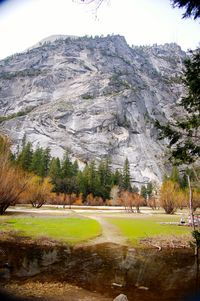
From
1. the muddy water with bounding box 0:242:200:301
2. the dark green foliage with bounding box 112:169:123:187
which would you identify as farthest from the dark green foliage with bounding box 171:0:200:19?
the dark green foliage with bounding box 112:169:123:187

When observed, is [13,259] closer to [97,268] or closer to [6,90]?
[97,268]

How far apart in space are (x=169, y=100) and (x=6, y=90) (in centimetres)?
→ 8152

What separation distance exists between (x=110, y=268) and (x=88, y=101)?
11050 centimetres

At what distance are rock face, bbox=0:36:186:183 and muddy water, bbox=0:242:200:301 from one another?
196 feet

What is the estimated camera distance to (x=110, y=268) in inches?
486

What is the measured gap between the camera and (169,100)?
487ft

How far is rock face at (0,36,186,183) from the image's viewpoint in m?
103

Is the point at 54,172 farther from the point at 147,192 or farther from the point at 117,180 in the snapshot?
the point at 147,192

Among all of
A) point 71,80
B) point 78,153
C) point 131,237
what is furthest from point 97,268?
point 71,80

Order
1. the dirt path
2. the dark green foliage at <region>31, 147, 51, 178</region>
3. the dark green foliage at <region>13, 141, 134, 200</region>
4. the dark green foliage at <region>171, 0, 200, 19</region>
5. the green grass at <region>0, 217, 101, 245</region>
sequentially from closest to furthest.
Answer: the dark green foliage at <region>171, 0, 200, 19</region>
the dirt path
the green grass at <region>0, 217, 101, 245</region>
the dark green foliage at <region>13, 141, 134, 200</region>
the dark green foliage at <region>31, 147, 51, 178</region>

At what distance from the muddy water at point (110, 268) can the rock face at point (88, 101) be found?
5976 centimetres

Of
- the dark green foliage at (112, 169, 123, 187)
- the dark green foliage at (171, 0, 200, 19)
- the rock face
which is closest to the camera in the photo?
the dark green foliage at (171, 0, 200, 19)

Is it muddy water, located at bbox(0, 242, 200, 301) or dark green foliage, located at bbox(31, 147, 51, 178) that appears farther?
dark green foliage, located at bbox(31, 147, 51, 178)

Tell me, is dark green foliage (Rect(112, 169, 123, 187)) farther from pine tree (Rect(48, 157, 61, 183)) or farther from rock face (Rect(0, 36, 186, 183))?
pine tree (Rect(48, 157, 61, 183))
